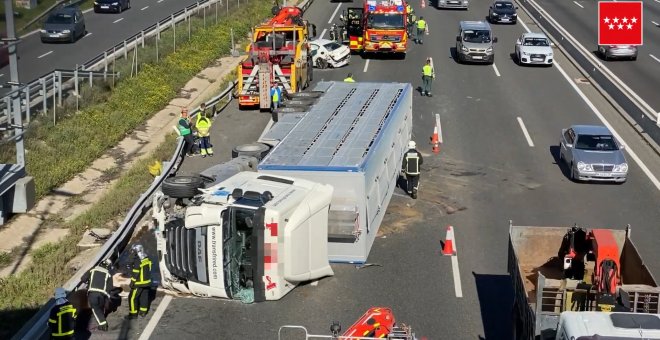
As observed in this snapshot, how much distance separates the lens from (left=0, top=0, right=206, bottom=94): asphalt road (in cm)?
4400

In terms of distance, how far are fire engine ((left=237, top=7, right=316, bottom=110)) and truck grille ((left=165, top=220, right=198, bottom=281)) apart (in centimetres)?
1681

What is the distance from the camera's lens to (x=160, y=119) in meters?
37.7

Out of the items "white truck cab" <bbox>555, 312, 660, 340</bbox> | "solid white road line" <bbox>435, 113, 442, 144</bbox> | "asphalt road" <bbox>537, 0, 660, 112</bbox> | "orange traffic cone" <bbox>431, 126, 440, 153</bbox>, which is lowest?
"asphalt road" <bbox>537, 0, 660, 112</bbox>

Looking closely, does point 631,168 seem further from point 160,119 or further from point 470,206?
point 160,119

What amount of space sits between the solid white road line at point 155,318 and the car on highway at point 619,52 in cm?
3360

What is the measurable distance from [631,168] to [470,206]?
6.79m

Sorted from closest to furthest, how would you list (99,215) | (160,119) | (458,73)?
(99,215)
(160,119)
(458,73)

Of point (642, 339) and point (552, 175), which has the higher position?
point (642, 339)

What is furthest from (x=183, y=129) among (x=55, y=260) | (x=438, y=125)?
(x=438, y=125)

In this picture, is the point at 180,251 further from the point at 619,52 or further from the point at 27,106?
the point at 619,52

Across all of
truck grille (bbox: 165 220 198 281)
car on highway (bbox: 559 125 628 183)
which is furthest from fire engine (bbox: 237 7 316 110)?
truck grille (bbox: 165 220 198 281)

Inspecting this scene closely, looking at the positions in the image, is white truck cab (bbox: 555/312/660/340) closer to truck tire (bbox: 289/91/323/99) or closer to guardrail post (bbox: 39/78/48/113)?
truck tire (bbox: 289/91/323/99)

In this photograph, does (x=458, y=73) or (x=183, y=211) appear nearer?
(x=183, y=211)

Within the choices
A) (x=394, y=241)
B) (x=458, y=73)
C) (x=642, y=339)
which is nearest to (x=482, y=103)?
(x=458, y=73)
